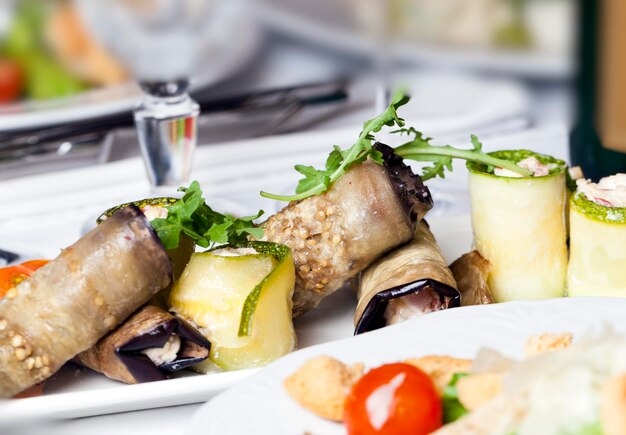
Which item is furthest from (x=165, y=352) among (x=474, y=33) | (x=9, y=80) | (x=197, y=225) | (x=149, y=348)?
(x=474, y=33)

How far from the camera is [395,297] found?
1.70 m

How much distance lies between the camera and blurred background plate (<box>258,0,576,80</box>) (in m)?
4.95

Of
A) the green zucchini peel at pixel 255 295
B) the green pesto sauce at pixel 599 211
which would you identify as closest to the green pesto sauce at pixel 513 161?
the green pesto sauce at pixel 599 211

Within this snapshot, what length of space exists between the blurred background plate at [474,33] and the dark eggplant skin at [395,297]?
3.13 m

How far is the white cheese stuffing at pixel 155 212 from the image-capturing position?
5.97ft

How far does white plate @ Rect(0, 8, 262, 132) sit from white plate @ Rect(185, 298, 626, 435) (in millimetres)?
1487

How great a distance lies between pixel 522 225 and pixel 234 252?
0.58m

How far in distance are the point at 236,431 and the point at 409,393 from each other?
0.25 metres

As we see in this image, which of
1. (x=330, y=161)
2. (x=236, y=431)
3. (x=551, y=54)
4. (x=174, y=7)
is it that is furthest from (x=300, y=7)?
A: (x=236, y=431)

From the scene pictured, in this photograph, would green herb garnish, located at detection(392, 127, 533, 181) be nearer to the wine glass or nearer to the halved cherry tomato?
the halved cherry tomato

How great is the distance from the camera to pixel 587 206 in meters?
1.82

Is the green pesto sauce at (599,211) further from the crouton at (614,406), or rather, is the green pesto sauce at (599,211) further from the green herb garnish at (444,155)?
the crouton at (614,406)

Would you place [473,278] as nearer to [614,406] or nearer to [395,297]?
[395,297]

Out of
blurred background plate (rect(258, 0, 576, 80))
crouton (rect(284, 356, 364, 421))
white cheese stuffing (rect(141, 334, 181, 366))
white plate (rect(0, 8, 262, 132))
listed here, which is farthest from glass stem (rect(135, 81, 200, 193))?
blurred background plate (rect(258, 0, 576, 80))
